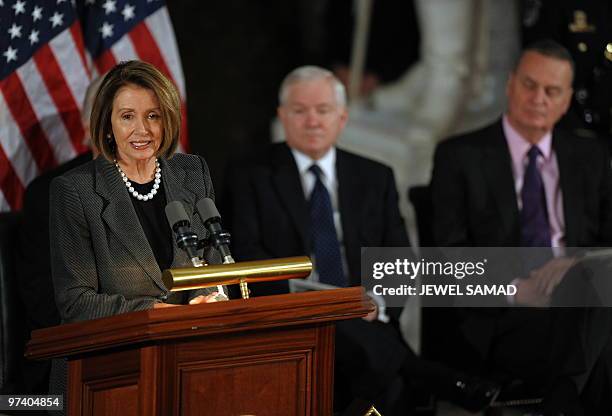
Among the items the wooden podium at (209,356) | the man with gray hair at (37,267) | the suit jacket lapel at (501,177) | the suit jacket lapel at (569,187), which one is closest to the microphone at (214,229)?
the wooden podium at (209,356)

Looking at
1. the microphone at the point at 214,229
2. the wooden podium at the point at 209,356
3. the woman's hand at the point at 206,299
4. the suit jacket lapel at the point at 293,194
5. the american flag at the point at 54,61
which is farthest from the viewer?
the suit jacket lapel at the point at 293,194

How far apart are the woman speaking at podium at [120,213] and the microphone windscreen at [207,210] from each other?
7.0 inches

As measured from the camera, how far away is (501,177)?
4.50m

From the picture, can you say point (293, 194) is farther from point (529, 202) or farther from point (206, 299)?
point (206, 299)

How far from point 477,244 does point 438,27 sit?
2.14 meters

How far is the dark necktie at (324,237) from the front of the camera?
418cm

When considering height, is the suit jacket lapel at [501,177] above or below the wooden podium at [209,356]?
above

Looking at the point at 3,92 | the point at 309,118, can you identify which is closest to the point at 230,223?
the point at 309,118

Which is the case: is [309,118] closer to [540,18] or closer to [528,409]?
[528,409]

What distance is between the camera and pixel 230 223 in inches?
163

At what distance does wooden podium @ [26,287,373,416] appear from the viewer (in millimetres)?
2553

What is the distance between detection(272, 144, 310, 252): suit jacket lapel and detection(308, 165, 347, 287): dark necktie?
1.7 inches

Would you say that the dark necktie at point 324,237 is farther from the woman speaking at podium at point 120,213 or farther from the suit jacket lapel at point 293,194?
the woman speaking at podium at point 120,213

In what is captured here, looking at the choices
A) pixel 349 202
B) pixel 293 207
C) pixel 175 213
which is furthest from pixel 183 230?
pixel 349 202
